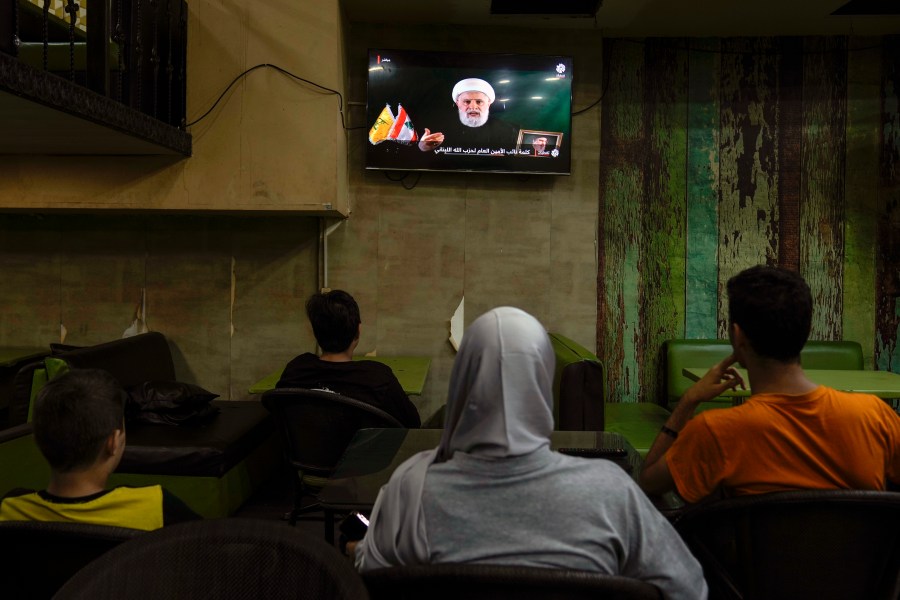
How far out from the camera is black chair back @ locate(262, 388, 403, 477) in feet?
8.00

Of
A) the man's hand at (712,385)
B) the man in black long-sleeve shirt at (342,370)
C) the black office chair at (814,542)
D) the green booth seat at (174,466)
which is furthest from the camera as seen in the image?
the green booth seat at (174,466)

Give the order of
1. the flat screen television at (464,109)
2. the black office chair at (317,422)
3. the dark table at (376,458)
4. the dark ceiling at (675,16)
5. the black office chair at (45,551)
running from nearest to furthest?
1. the black office chair at (45,551)
2. the dark table at (376,458)
3. the black office chair at (317,422)
4. the dark ceiling at (675,16)
5. the flat screen television at (464,109)

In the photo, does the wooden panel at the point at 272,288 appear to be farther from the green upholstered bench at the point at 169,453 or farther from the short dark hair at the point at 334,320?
the short dark hair at the point at 334,320

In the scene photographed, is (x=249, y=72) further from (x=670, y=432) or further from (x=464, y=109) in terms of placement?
(x=670, y=432)

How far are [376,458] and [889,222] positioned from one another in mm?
3867

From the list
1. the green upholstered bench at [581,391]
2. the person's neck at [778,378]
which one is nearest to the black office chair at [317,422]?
the green upholstered bench at [581,391]

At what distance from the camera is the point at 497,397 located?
117 centimetres

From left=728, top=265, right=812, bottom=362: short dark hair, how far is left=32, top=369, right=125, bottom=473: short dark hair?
56.3 inches

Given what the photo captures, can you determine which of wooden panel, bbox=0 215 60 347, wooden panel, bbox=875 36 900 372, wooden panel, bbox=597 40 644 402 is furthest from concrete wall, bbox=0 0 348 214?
wooden panel, bbox=875 36 900 372

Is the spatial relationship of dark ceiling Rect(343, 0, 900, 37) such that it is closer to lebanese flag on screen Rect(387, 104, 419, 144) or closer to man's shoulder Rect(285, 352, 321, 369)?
lebanese flag on screen Rect(387, 104, 419, 144)

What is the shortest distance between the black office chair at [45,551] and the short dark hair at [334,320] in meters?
1.55

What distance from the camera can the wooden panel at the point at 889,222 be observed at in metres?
4.39

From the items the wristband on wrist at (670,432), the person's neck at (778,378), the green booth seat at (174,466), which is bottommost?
the green booth seat at (174,466)

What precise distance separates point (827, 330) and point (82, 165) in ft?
14.5
